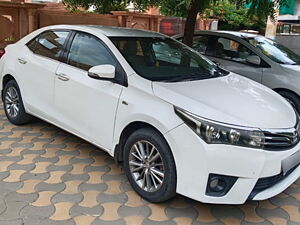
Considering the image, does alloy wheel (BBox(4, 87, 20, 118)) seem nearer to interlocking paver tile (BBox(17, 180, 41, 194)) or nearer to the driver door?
the driver door

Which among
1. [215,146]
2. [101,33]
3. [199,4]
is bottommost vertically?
[215,146]

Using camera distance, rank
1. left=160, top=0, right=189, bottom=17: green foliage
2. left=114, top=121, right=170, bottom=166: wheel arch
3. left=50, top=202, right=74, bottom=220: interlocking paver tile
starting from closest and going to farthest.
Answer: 1. left=50, top=202, right=74, bottom=220: interlocking paver tile
2. left=114, top=121, right=170, bottom=166: wheel arch
3. left=160, top=0, right=189, bottom=17: green foliage

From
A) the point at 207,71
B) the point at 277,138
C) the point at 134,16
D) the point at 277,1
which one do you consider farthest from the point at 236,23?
the point at 277,138

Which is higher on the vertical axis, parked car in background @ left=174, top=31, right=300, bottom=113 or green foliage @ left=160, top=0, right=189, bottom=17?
green foliage @ left=160, top=0, right=189, bottom=17

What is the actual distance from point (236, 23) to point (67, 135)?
47.1 feet

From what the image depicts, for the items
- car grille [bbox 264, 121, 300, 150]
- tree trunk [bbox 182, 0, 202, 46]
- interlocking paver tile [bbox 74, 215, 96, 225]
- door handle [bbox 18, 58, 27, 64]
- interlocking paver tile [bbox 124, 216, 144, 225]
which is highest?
tree trunk [bbox 182, 0, 202, 46]

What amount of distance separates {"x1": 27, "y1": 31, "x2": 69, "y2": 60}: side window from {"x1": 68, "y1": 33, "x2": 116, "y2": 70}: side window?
0.25 m

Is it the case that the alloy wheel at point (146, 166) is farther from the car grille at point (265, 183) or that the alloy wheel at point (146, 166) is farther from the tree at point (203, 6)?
the tree at point (203, 6)

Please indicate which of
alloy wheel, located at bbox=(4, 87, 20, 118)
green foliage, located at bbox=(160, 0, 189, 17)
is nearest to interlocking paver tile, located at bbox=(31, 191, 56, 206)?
alloy wheel, located at bbox=(4, 87, 20, 118)

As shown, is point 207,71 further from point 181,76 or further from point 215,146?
point 215,146

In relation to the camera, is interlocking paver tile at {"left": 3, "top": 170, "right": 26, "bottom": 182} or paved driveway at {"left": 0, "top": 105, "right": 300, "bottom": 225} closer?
paved driveway at {"left": 0, "top": 105, "right": 300, "bottom": 225}

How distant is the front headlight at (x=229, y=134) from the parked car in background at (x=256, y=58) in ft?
10.8

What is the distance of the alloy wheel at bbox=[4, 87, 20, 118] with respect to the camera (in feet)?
15.3

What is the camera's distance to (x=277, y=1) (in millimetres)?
5633
